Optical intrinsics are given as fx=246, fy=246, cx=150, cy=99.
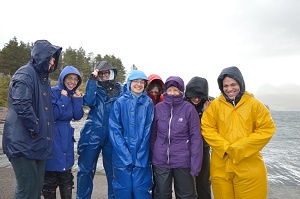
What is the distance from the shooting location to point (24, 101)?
117 inches

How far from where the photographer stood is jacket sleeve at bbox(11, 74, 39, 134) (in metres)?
2.95

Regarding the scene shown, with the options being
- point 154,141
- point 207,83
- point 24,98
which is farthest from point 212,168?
point 24,98

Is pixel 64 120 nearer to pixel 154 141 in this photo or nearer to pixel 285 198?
pixel 154 141

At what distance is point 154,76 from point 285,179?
18.4 ft

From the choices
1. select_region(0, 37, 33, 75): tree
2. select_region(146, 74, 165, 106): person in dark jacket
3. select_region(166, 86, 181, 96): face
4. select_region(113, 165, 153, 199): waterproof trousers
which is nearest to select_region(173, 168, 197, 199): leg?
select_region(113, 165, 153, 199): waterproof trousers

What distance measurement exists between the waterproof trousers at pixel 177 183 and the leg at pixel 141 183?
6.4 inches

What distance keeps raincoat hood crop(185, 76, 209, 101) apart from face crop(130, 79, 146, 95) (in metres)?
0.89

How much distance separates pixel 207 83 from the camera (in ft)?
15.1

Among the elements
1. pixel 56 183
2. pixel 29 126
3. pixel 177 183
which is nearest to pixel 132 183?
pixel 177 183

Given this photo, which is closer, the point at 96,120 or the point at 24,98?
the point at 24,98

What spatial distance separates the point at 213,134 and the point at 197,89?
1.03 m

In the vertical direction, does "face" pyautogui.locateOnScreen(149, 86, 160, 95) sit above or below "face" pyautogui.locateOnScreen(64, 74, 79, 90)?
below

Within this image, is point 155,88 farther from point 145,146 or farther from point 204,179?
point 204,179

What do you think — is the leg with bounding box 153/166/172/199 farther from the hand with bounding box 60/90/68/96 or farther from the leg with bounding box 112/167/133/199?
the hand with bounding box 60/90/68/96
